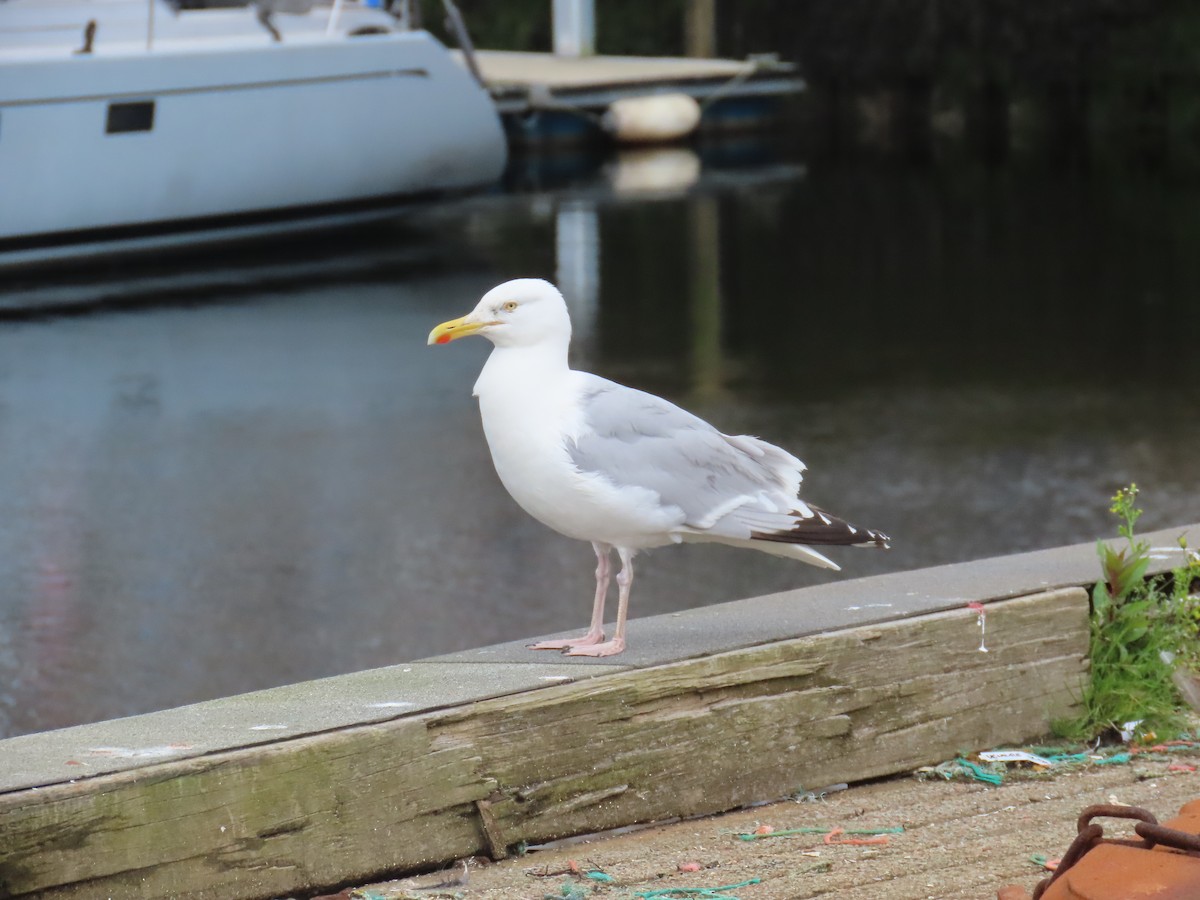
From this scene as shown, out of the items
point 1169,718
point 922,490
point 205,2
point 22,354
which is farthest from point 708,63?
point 1169,718

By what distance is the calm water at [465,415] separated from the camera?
7.28m

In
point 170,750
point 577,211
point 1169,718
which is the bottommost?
point 577,211

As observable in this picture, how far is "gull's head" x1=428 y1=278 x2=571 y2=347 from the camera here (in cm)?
360

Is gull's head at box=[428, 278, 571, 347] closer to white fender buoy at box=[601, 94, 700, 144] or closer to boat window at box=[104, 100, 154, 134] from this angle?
boat window at box=[104, 100, 154, 134]

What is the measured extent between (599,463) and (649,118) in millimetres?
25187

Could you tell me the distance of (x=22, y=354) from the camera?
13031mm

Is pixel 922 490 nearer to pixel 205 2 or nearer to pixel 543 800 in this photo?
pixel 543 800

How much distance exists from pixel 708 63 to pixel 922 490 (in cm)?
2334

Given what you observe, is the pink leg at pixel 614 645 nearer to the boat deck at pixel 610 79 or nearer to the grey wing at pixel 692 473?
the grey wing at pixel 692 473

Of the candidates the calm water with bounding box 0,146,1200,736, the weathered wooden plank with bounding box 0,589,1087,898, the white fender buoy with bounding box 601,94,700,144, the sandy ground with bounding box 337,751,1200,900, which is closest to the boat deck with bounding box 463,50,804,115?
the white fender buoy with bounding box 601,94,700,144

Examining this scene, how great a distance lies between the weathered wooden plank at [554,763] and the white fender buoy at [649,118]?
2486 centimetres

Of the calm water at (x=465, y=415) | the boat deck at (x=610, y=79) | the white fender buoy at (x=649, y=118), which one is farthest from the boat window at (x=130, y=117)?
the white fender buoy at (x=649, y=118)

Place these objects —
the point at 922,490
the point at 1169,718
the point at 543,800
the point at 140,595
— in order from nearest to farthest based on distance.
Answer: the point at 543,800 < the point at 1169,718 < the point at 140,595 < the point at 922,490

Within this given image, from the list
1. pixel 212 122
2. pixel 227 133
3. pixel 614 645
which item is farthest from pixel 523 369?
pixel 227 133
